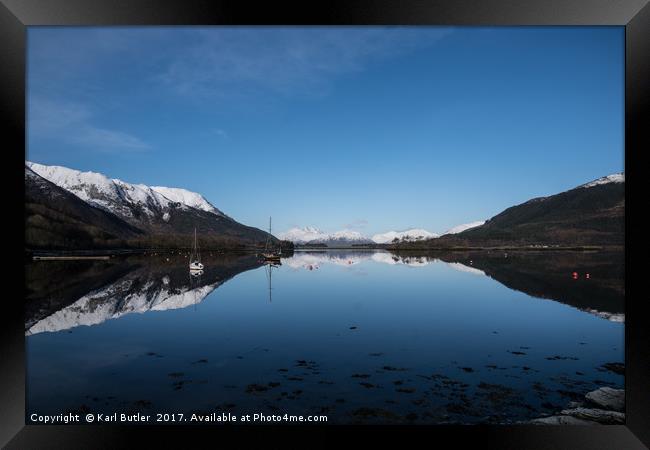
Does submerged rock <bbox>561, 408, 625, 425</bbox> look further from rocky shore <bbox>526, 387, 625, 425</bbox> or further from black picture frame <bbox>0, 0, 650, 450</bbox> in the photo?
black picture frame <bbox>0, 0, 650, 450</bbox>

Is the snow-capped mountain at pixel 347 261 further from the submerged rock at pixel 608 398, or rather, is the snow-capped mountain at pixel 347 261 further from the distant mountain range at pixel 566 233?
the distant mountain range at pixel 566 233

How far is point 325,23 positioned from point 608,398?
8.75m

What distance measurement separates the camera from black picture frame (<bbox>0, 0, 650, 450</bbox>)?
464 centimetres

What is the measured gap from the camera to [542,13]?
A: 5133 millimetres

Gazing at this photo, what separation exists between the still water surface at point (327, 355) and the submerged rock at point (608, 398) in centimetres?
54

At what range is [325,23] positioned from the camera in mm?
5219

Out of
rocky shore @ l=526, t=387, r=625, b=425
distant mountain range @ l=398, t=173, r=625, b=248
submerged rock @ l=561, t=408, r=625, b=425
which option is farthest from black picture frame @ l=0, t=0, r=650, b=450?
distant mountain range @ l=398, t=173, r=625, b=248

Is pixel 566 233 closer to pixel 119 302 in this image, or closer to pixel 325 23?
pixel 119 302

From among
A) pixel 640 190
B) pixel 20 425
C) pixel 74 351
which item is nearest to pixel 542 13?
pixel 640 190

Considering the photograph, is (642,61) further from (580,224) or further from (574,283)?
(580,224)

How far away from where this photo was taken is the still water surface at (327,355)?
8156 millimetres

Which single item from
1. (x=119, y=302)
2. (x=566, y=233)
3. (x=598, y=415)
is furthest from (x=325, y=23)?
(x=566, y=233)

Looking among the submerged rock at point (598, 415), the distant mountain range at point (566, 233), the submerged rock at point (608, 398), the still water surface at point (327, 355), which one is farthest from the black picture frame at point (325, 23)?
the distant mountain range at point (566, 233)

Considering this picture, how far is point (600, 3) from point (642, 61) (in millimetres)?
887
